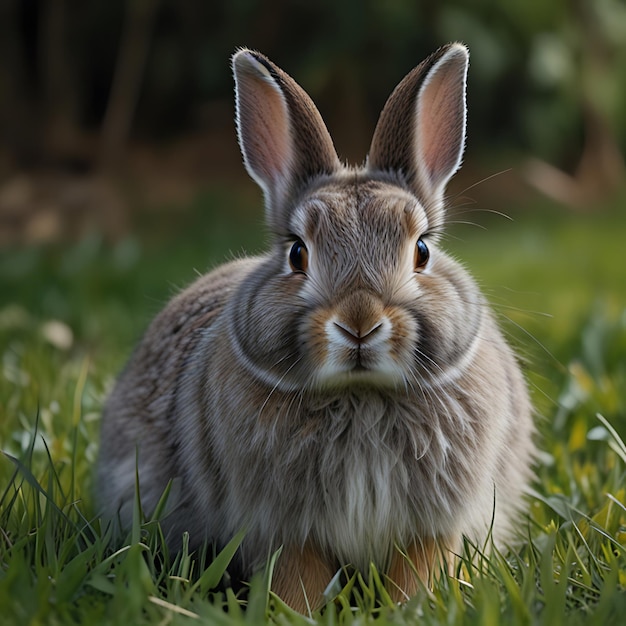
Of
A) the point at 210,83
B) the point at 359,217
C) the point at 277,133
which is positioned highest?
the point at 210,83

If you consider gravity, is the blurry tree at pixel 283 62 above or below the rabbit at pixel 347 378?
above

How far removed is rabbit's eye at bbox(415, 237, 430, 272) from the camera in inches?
95.2

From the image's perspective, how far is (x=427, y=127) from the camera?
2660mm

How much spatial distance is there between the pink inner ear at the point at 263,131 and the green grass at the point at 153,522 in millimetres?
310

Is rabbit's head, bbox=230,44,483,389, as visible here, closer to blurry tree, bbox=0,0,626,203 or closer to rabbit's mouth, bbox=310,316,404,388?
rabbit's mouth, bbox=310,316,404,388

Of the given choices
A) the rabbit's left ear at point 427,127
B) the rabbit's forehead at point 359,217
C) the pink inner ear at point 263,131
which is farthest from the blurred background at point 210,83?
the rabbit's forehead at point 359,217

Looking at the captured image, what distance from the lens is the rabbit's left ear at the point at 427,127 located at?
2541 mm

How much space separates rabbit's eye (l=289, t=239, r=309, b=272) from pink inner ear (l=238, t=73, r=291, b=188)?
1.09 ft

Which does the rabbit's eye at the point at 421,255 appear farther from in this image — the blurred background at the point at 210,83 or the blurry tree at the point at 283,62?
the blurry tree at the point at 283,62

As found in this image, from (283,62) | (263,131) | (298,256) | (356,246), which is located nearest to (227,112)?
(283,62)

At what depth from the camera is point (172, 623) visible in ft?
6.55

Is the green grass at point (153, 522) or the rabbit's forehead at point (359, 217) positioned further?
the rabbit's forehead at point (359, 217)

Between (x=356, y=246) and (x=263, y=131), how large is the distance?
0.60m

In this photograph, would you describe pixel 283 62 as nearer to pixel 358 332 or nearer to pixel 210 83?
pixel 210 83
